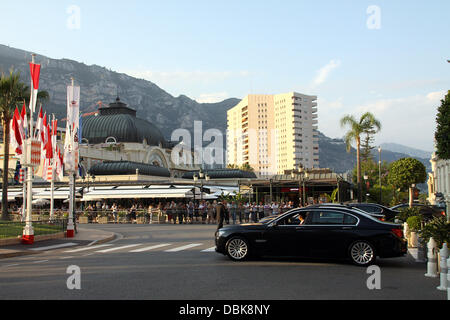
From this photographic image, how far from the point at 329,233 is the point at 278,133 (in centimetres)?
17404

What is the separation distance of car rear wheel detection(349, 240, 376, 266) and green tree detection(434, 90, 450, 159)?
3.93 meters

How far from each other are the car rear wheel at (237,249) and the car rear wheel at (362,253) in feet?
9.26

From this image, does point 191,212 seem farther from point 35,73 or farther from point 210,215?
point 35,73

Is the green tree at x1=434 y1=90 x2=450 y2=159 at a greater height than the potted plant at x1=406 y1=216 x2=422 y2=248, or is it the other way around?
the green tree at x1=434 y1=90 x2=450 y2=159

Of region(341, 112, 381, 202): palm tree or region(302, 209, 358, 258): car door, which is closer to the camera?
region(302, 209, 358, 258): car door

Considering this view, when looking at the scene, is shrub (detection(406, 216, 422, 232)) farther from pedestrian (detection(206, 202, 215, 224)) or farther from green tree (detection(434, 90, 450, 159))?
pedestrian (detection(206, 202, 215, 224))

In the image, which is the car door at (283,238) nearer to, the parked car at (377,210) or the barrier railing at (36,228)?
the parked car at (377,210)

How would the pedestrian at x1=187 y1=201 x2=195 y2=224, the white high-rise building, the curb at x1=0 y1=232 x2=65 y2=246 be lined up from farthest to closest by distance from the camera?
the white high-rise building < the pedestrian at x1=187 y1=201 x2=195 y2=224 < the curb at x1=0 y1=232 x2=65 y2=246

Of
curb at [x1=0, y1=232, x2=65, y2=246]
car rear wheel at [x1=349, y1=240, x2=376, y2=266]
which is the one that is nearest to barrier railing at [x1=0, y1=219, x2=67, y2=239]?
→ curb at [x1=0, y1=232, x2=65, y2=246]

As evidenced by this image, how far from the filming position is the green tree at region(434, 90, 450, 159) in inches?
522

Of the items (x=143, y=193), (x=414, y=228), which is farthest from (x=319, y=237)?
(x=143, y=193)
